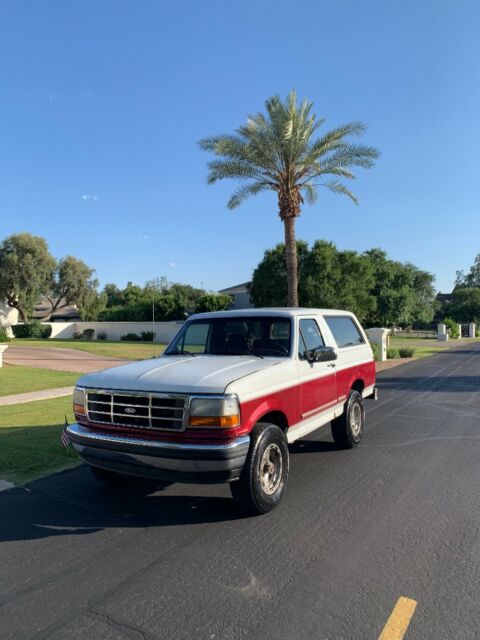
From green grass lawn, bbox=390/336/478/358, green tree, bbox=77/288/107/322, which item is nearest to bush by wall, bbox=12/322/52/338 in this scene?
green tree, bbox=77/288/107/322

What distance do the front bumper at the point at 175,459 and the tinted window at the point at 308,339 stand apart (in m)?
1.64

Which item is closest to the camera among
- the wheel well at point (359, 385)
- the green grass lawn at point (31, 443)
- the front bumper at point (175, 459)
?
the front bumper at point (175, 459)

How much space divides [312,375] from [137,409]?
2163 millimetres

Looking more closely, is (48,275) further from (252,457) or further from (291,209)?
(252,457)

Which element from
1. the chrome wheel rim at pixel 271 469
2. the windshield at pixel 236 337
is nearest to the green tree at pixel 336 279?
the windshield at pixel 236 337

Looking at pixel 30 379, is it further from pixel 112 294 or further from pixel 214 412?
pixel 112 294

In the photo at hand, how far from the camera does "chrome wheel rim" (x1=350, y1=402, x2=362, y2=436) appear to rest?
269 inches

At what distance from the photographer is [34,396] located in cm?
1170

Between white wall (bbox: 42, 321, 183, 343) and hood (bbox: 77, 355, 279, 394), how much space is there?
3567cm

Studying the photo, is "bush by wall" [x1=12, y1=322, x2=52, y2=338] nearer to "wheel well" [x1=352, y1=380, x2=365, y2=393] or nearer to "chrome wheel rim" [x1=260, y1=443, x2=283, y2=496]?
"wheel well" [x1=352, y1=380, x2=365, y2=393]

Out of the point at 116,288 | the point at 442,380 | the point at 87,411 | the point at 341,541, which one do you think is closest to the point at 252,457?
the point at 341,541

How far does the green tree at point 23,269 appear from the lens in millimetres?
47000

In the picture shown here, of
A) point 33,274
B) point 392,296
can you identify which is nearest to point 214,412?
point 392,296

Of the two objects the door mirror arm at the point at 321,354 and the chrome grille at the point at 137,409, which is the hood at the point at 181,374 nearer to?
the chrome grille at the point at 137,409
